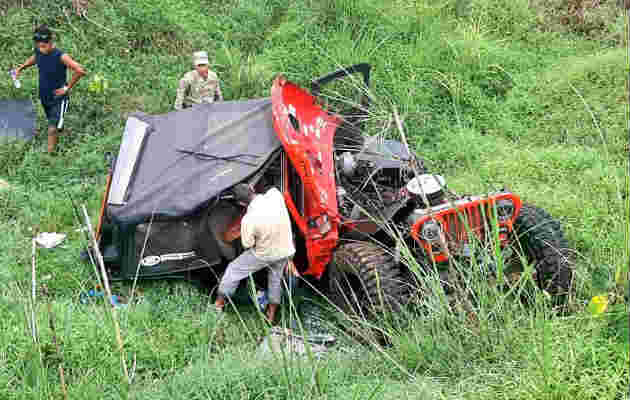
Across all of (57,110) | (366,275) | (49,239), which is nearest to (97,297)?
(49,239)

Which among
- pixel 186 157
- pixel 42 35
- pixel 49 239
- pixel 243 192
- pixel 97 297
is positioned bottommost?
pixel 97 297

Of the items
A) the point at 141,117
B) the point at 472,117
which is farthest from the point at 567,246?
the point at 141,117

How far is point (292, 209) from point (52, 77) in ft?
12.1

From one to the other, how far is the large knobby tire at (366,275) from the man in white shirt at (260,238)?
414 millimetres

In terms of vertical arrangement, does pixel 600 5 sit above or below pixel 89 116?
above

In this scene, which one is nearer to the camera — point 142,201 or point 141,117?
point 142,201

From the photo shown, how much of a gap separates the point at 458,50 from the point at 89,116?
499cm

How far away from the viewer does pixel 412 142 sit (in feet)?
26.0

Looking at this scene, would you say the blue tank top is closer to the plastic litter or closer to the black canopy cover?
the black canopy cover

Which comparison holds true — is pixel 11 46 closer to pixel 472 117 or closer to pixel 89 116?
pixel 89 116

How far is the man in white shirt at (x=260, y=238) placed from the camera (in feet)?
16.2

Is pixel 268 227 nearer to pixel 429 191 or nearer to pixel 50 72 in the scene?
pixel 429 191

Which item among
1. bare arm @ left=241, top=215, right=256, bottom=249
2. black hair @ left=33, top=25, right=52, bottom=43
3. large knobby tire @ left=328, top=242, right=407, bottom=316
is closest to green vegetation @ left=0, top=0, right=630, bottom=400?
large knobby tire @ left=328, top=242, right=407, bottom=316

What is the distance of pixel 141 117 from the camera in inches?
242
